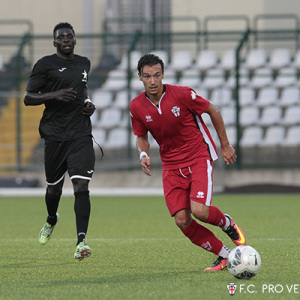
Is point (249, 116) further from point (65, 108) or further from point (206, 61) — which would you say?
point (65, 108)

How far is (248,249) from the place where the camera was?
667 centimetres

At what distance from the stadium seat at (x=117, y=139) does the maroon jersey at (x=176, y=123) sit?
42.1ft

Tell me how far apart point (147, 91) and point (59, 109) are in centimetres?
141

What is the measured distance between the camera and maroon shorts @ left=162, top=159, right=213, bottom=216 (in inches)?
284

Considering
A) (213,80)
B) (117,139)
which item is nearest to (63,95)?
(117,139)

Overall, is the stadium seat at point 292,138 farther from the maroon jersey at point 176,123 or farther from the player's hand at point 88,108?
the maroon jersey at point 176,123

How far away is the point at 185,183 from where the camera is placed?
289 inches

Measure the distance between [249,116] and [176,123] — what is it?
13604mm

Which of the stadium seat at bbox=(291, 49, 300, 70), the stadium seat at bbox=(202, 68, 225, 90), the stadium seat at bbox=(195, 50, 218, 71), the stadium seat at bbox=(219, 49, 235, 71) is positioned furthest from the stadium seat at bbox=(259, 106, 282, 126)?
the stadium seat at bbox=(195, 50, 218, 71)

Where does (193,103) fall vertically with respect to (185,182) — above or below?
above

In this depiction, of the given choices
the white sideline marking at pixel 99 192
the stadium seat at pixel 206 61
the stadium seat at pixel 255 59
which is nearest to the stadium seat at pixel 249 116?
the stadium seat at pixel 255 59

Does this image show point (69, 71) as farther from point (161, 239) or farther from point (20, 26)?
point (20, 26)

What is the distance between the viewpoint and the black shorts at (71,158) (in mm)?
8223

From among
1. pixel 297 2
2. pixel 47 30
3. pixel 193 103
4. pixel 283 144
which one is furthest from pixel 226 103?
pixel 193 103
